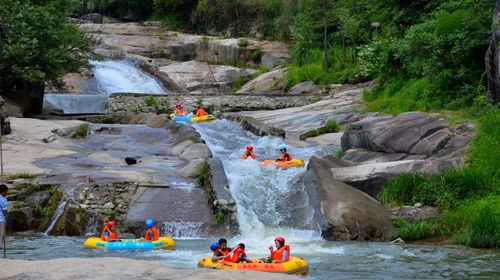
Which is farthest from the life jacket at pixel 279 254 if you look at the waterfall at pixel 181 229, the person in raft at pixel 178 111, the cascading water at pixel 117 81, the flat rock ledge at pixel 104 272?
the cascading water at pixel 117 81

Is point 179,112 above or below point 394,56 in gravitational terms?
below

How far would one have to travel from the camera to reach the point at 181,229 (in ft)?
52.3

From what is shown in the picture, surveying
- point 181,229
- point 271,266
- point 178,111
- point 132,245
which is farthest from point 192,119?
point 271,266

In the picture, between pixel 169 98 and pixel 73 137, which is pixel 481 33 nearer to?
pixel 73 137

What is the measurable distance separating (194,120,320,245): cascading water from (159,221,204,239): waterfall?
39.7 inches

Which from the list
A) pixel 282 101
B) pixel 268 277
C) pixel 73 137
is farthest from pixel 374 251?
pixel 282 101

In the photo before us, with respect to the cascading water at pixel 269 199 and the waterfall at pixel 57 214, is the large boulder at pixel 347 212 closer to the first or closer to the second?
the cascading water at pixel 269 199

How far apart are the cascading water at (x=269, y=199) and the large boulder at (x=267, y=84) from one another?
15.1 metres

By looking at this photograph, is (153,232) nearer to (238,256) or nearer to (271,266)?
(238,256)

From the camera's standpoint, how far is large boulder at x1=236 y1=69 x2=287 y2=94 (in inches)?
1473

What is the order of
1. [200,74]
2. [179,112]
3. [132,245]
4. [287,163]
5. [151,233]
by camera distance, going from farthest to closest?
1. [200,74]
2. [179,112]
3. [287,163]
4. [151,233]
5. [132,245]

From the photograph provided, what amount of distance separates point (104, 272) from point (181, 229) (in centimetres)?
985

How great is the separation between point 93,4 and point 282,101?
101 ft

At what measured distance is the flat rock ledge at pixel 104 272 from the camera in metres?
5.96
